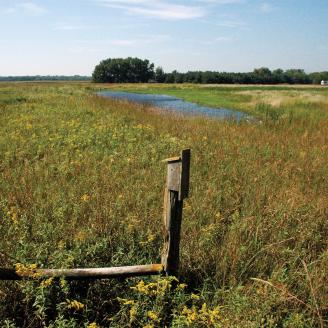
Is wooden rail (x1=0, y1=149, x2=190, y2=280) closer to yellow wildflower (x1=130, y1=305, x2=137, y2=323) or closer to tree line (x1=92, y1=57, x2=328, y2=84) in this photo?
yellow wildflower (x1=130, y1=305, x2=137, y2=323)

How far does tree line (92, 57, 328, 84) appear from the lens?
115787mm

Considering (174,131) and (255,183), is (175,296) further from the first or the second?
(174,131)

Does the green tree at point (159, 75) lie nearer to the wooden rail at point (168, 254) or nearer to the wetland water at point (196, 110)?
the wetland water at point (196, 110)

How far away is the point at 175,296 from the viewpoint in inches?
124

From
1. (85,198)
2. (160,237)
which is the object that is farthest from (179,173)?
(85,198)

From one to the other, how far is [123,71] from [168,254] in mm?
128797

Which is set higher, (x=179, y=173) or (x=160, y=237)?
(x=179, y=173)

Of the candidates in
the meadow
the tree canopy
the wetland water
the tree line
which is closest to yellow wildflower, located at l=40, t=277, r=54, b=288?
the meadow

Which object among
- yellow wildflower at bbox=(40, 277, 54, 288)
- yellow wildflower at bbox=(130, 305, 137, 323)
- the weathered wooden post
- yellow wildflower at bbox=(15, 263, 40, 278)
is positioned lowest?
yellow wildflower at bbox=(130, 305, 137, 323)

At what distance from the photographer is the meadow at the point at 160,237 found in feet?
9.63

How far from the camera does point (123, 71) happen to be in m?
126

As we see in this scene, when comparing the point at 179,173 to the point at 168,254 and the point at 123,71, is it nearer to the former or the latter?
the point at 168,254

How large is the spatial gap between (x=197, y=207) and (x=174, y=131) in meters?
6.62

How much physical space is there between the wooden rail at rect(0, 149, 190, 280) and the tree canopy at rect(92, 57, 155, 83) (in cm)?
12442
